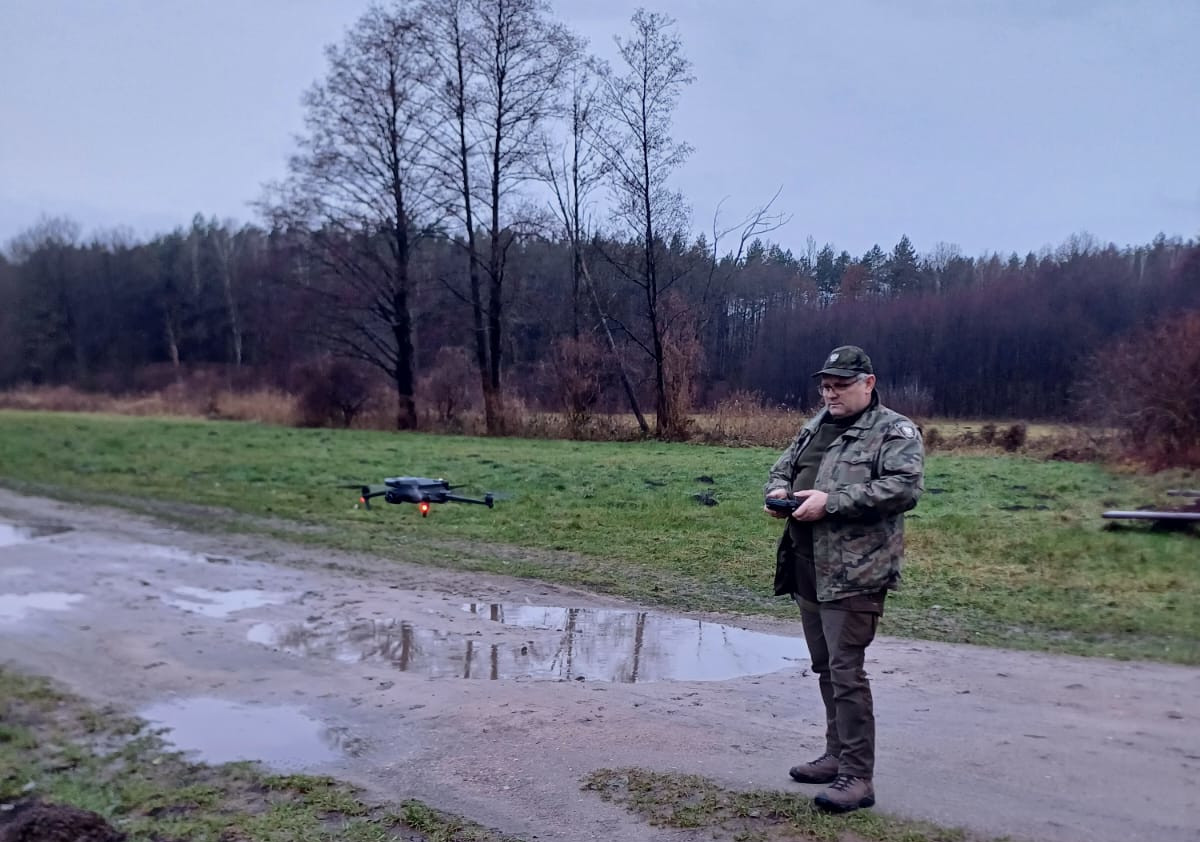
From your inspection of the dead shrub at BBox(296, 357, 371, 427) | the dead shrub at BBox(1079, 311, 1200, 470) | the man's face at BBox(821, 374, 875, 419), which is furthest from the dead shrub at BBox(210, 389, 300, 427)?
the man's face at BBox(821, 374, 875, 419)

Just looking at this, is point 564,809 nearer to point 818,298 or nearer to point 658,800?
point 658,800

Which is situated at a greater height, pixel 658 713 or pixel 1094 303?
pixel 1094 303

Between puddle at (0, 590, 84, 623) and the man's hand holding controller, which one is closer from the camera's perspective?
the man's hand holding controller

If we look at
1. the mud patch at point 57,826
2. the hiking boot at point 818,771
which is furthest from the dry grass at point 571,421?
the mud patch at point 57,826

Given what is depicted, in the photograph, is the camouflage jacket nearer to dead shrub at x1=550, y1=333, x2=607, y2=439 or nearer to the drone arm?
the drone arm

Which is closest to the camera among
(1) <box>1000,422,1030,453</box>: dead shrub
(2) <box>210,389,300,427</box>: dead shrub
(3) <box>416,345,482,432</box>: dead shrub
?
(1) <box>1000,422,1030,453</box>: dead shrub

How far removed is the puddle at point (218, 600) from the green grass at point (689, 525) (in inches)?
80.9

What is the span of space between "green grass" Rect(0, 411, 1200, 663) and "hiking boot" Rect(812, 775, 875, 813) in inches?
146

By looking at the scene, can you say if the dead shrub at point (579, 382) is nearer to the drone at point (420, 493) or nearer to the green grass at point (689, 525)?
the green grass at point (689, 525)

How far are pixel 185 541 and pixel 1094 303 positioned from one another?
20.2 meters

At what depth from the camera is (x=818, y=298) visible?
22.0 m

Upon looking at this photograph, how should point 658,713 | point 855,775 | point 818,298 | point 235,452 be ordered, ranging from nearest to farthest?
point 855,775 → point 658,713 → point 818,298 → point 235,452

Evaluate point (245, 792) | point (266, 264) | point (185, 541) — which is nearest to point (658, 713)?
point (245, 792)

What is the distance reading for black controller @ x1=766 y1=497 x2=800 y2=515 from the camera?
4.46m
